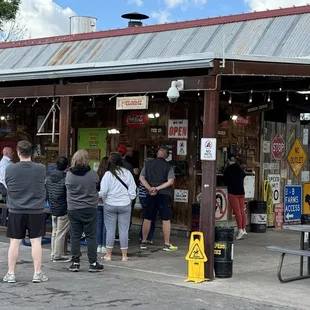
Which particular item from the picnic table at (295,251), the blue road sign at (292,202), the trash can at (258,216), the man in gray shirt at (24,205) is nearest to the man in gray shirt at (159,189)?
the picnic table at (295,251)

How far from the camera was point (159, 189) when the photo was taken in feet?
34.1

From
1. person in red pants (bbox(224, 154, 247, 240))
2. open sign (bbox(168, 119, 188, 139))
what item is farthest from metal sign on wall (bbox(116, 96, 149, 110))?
person in red pants (bbox(224, 154, 247, 240))

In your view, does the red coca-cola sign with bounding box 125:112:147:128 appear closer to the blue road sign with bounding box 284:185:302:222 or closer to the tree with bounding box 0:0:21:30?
the blue road sign with bounding box 284:185:302:222

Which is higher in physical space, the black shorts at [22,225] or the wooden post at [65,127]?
the wooden post at [65,127]

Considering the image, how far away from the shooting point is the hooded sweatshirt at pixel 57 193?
9000 mm

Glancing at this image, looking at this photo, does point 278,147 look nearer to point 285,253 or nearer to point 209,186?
point 285,253

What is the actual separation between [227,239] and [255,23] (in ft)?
20.7

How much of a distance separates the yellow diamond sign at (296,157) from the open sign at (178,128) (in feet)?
11.7

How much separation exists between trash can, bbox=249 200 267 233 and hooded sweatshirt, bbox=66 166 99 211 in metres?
5.83

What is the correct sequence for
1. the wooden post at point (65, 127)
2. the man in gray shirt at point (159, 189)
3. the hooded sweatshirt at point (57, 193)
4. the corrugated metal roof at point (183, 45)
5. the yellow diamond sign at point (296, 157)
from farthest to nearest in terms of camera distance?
the yellow diamond sign at point (296, 157), the corrugated metal roof at point (183, 45), the man in gray shirt at point (159, 189), the wooden post at point (65, 127), the hooded sweatshirt at point (57, 193)

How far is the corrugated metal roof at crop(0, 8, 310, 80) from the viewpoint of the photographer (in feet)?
38.3

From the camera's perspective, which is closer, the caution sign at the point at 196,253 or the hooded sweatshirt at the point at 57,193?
the caution sign at the point at 196,253

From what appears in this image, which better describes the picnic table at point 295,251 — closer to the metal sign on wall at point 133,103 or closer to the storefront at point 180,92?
the storefront at point 180,92

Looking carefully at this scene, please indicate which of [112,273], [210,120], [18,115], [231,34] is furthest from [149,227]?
[18,115]
